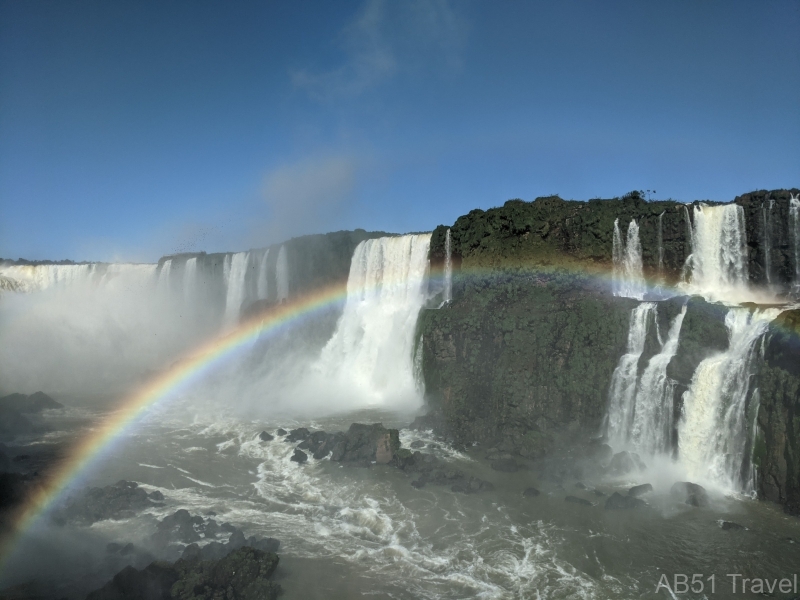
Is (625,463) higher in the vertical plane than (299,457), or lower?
higher

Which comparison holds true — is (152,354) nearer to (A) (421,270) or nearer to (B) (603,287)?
(A) (421,270)

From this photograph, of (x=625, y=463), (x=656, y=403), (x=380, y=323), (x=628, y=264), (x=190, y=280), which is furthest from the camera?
(x=190, y=280)

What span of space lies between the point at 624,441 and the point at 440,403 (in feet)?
25.8

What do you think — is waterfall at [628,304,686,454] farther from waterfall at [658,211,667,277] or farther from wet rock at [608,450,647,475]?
waterfall at [658,211,667,277]

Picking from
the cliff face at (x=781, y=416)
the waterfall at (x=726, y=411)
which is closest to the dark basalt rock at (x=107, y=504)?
the waterfall at (x=726, y=411)

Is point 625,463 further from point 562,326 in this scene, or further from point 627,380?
point 562,326

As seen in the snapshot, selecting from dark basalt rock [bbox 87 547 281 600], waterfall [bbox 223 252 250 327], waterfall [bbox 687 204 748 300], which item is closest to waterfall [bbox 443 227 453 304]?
waterfall [bbox 687 204 748 300]

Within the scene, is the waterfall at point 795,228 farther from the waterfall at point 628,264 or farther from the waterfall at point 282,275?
the waterfall at point 282,275

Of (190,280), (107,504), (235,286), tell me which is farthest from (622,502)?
(190,280)

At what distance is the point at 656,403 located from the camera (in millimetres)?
16578

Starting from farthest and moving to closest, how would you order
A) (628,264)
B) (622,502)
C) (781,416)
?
(628,264) → (622,502) → (781,416)

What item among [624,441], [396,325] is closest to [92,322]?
[396,325]

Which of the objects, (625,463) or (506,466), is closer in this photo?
(625,463)

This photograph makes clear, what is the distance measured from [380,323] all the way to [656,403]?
16.3 m
